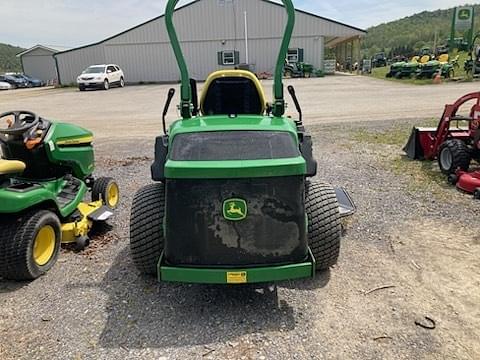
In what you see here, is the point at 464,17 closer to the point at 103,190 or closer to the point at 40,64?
the point at 103,190

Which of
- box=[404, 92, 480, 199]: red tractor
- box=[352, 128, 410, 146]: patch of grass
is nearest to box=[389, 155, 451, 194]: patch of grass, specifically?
box=[404, 92, 480, 199]: red tractor

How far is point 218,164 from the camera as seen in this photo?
8.85 feet

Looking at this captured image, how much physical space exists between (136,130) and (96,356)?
9.27 m

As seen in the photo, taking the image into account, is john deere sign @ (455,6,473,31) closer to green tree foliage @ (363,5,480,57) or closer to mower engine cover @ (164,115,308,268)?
mower engine cover @ (164,115,308,268)

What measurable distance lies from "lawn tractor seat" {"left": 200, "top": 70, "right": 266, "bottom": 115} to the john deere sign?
27.1m

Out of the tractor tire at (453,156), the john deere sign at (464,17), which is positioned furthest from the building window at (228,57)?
the tractor tire at (453,156)

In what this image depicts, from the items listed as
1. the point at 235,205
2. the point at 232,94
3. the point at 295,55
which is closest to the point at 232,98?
the point at 232,94

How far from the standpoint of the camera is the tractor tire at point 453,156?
572cm

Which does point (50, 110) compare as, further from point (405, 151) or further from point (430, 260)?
point (430, 260)

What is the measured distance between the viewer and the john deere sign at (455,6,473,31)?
2636 centimetres

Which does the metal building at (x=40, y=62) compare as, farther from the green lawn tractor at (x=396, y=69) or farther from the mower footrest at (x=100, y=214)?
the mower footrest at (x=100, y=214)

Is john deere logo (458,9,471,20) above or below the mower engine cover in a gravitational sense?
above

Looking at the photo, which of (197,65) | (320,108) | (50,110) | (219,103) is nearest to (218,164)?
(219,103)

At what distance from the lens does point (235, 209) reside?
2725 mm
